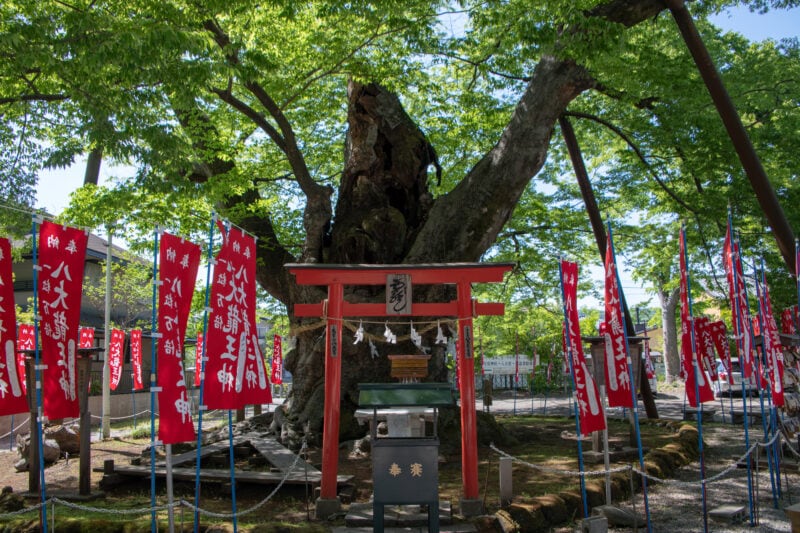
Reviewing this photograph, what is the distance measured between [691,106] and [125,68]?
33.6 feet

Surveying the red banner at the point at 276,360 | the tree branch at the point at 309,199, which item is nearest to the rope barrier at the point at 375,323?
the tree branch at the point at 309,199

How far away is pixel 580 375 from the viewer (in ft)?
23.1

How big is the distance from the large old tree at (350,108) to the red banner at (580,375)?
3.89 meters

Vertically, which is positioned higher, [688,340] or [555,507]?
[688,340]

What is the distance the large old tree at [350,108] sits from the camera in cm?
799

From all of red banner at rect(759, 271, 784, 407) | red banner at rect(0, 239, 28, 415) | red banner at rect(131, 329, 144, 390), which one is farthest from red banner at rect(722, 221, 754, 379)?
red banner at rect(131, 329, 144, 390)

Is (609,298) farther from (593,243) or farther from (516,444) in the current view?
(593,243)

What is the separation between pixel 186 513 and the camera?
7262 millimetres

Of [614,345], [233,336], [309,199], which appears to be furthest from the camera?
[309,199]

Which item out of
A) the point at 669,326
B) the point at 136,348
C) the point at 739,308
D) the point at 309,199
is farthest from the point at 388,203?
the point at 669,326

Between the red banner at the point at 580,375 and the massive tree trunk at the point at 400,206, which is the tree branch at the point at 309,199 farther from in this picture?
the red banner at the point at 580,375

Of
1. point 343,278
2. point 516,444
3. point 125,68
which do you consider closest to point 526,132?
point 343,278

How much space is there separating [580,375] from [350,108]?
8.47 meters

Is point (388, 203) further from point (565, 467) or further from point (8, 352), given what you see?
point (8, 352)
